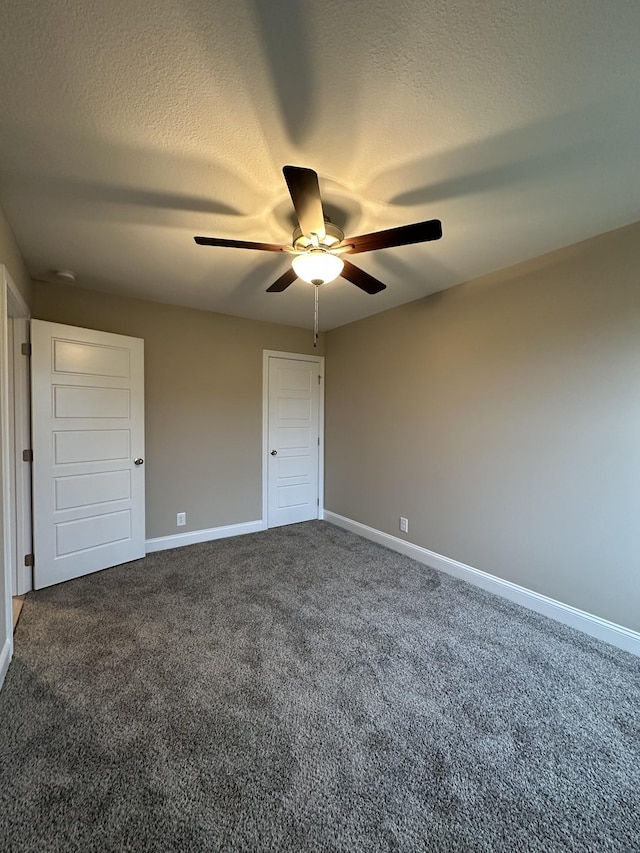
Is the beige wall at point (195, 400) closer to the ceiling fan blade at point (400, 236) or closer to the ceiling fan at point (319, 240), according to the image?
the ceiling fan at point (319, 240)

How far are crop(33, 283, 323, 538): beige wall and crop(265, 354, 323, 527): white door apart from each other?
0.16 metres

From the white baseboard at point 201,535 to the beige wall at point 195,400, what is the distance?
56 millimetres

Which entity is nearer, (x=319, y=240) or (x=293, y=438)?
(x=319, y=240)

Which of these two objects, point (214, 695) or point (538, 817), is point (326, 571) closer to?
point (214, 695)

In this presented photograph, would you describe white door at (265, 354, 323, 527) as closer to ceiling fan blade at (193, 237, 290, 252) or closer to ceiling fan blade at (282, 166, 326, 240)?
ceiling fan blade at (193, 237, 290, 252)

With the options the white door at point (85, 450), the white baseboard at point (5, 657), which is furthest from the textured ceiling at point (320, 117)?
the white baseboard at point (5, 657)

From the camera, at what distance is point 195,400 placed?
3629mm

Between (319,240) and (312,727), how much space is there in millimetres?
2274

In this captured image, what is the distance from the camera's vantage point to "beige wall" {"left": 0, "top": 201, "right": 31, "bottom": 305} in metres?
1.89

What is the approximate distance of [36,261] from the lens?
2.49 metres

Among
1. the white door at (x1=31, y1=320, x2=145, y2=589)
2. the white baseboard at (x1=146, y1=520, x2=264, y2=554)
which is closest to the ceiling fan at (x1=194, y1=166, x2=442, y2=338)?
the white door at (x1=31, y1=320, x2=145, y2=589)

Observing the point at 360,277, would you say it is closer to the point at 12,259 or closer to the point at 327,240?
the point at 327,240

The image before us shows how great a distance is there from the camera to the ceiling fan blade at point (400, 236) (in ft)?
4.80

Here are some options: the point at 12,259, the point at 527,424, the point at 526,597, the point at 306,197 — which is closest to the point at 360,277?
the point at 306,197
